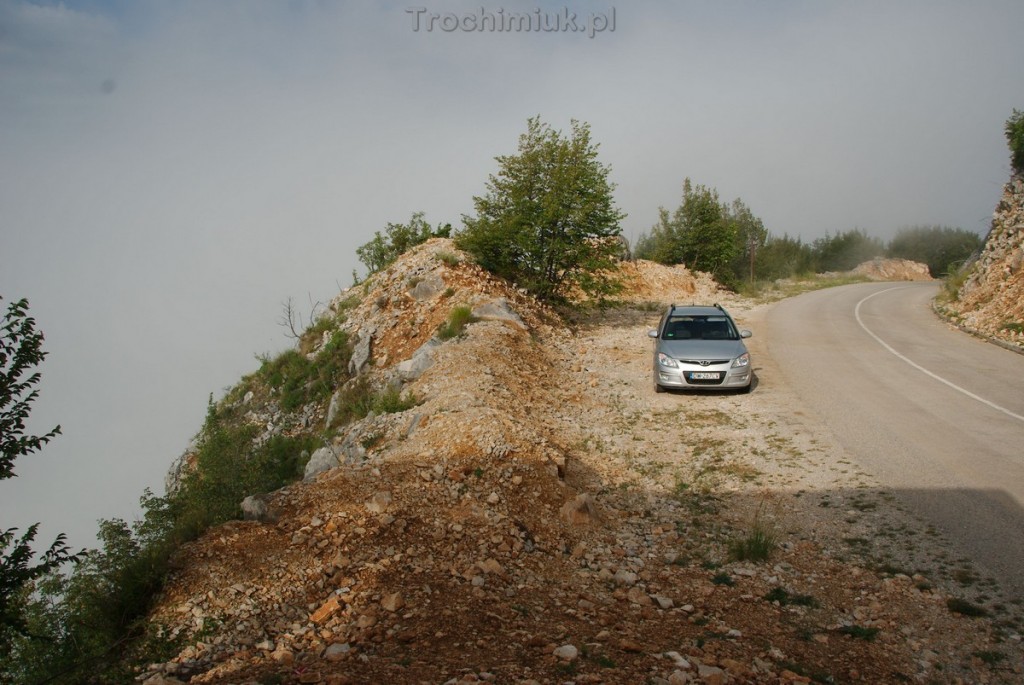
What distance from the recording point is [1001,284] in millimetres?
22359

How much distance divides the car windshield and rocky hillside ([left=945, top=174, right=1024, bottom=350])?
9.76 meters

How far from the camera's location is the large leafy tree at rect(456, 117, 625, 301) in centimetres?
1998

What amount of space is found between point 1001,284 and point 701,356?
1610cm

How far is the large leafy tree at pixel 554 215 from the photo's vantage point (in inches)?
787

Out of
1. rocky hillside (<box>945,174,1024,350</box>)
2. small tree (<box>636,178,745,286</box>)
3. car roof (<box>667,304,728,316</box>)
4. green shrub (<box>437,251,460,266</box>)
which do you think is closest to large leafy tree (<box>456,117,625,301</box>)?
green shrub (<box>437,251,460,266</box>)

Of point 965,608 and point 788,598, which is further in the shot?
point 788,598

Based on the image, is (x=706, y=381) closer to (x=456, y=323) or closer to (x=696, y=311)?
(x=696, y=311)

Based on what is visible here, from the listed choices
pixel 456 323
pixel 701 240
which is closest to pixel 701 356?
pixel 456 323

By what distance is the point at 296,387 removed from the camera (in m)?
20.4

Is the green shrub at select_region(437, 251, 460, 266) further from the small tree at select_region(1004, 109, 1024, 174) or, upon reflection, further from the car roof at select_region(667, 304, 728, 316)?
the small tree at select_region(1004, 109, 1024, 174)

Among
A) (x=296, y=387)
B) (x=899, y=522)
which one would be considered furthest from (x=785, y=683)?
(x=296, y=387)

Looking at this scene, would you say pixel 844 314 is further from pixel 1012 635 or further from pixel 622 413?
pixel 1012 635

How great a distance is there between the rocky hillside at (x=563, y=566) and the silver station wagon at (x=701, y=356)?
3.23 feet

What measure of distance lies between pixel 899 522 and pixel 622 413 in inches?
235
